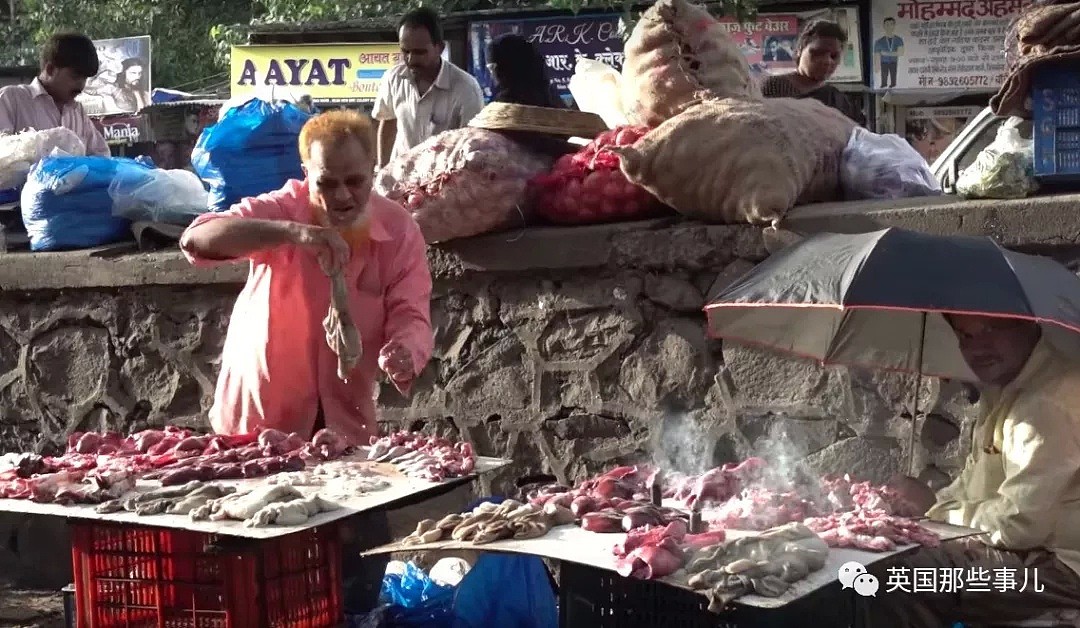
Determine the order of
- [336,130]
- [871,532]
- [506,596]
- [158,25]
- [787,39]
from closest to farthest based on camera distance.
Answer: [871,532] → [506,596] → [336,130] → [787,39] → [158,25]

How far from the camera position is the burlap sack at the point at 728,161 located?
5.44 metres

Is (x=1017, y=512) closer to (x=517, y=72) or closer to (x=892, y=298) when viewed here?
(x=892, y=298)

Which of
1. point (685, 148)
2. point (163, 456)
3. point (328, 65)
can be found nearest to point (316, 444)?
point (163, 456)

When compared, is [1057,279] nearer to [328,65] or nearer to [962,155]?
[962,155]

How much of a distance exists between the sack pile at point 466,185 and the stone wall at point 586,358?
123mm

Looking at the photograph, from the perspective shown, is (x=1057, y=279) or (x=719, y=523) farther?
(x=1057, y=279)

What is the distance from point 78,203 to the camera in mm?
6922

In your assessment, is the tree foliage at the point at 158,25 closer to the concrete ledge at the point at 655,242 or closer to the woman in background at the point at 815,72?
the concrete ledge at the point at 655,242

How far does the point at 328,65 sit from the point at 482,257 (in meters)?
8.79

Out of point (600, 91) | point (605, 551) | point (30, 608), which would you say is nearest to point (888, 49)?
point (600, 91)

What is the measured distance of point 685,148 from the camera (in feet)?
18.1

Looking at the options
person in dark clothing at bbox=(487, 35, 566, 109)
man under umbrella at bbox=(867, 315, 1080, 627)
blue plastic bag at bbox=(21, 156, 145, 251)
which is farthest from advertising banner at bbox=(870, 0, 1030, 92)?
man under umbrella at bbox=(867, 315, 1080, 627)

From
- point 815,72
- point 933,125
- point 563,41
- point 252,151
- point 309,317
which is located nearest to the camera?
point 309,317

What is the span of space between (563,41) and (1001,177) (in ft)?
25.3
